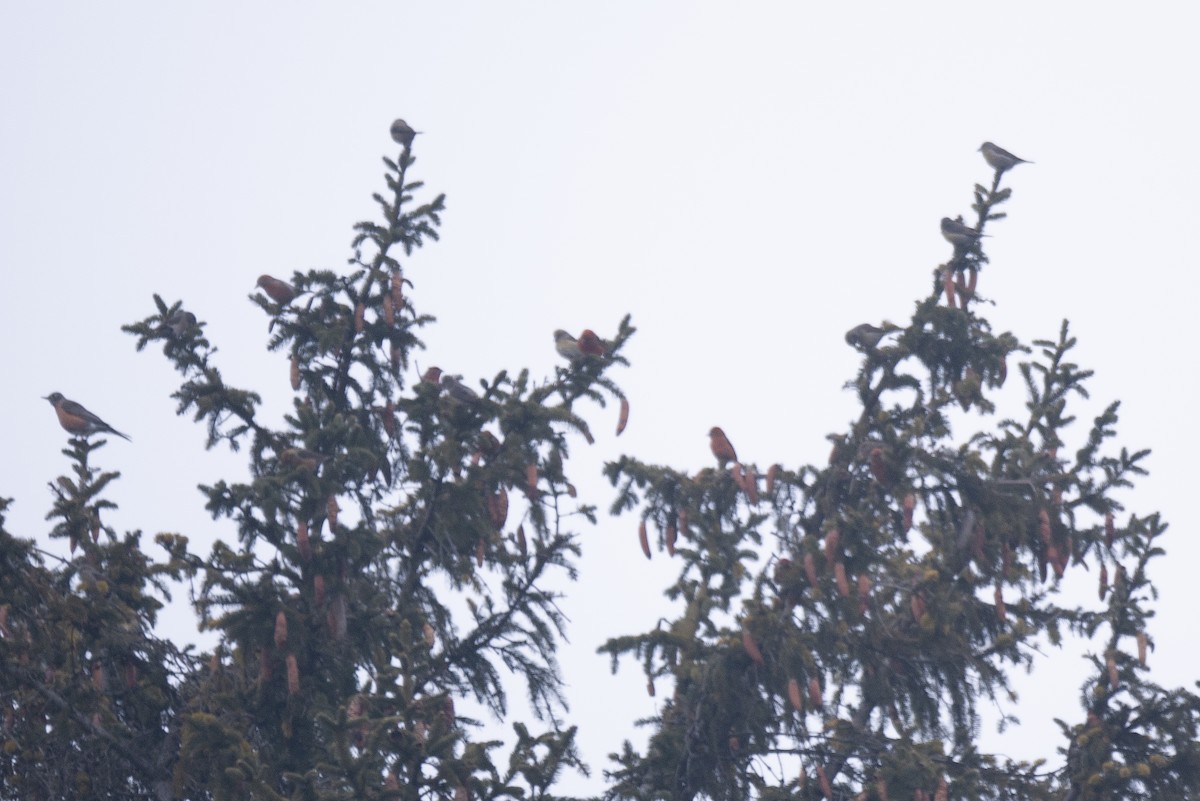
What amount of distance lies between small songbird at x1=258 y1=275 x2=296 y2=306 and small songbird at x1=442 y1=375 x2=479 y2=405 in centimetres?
137

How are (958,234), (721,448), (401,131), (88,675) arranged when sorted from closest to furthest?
→ (88,675)
(721,448)
(958,234)
(401,131)

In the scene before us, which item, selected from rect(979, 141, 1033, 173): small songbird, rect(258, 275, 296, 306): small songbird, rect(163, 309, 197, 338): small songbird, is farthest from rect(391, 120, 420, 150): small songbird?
rect(979, 141, 1033, 173): small songbird

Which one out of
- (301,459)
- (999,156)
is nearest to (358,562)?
(301,459)

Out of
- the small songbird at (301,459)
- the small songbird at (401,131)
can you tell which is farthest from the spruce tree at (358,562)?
the small songbird at (401,131)

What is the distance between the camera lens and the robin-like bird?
1048 centimetres

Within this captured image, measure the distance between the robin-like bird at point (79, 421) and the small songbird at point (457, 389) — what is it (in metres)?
2.69

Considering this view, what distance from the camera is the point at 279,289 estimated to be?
10375 millimetres

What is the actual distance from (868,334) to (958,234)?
1.19 metres

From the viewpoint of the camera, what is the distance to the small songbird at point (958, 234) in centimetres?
1037

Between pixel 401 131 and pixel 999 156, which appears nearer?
pixel 401 131

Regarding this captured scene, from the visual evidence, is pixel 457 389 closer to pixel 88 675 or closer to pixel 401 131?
pixel 88 675

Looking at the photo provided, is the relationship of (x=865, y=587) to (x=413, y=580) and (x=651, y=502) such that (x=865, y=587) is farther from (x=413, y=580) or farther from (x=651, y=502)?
(x=413, y=580)

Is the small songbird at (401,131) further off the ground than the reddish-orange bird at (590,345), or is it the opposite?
the small songbird at (401,131)

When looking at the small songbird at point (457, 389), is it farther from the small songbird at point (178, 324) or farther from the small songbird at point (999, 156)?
the small songbird at point (999, 156)
